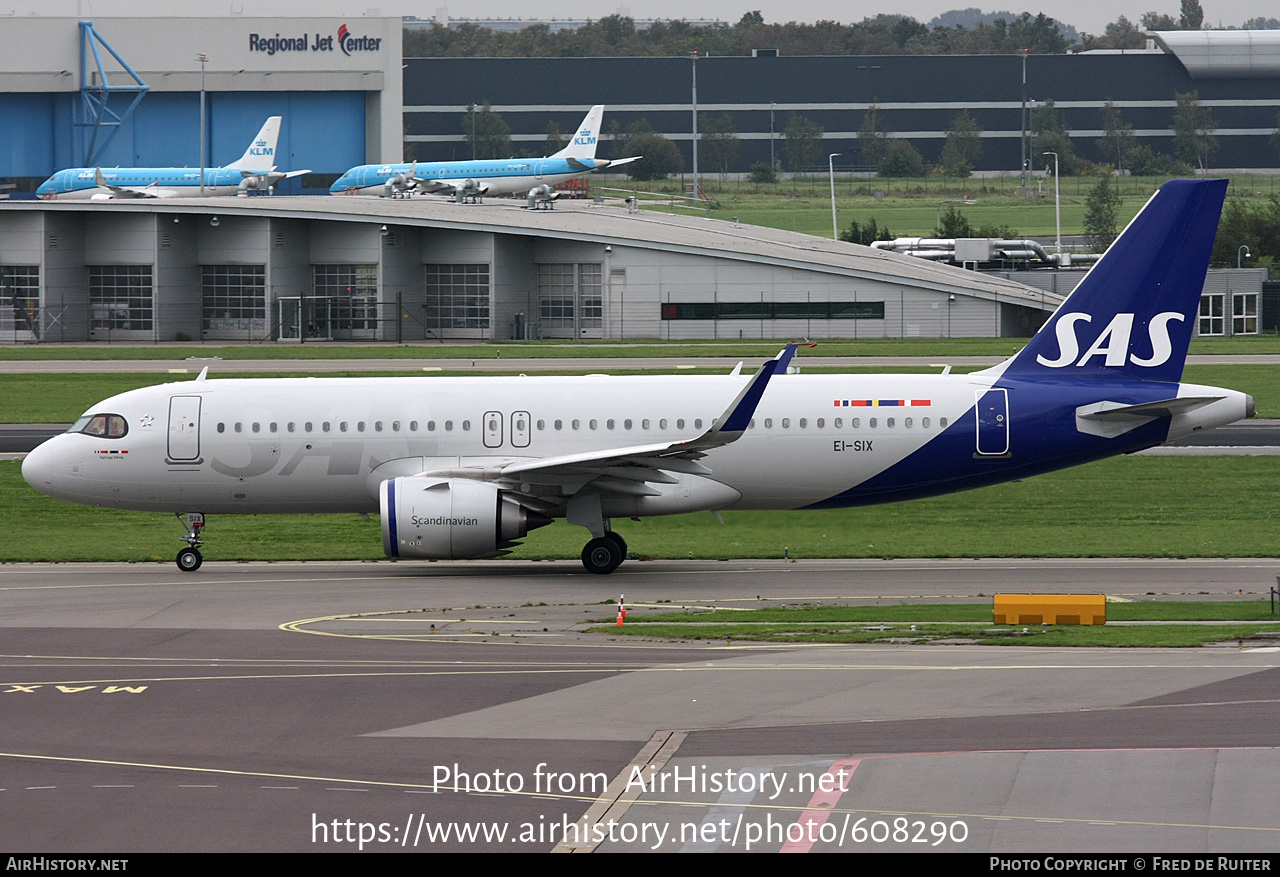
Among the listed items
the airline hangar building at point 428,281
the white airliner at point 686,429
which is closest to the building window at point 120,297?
the airline hangar building at point 428,281

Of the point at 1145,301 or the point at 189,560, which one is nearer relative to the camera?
A: the point at 1145,301

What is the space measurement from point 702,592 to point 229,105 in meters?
117

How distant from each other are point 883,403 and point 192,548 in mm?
14174

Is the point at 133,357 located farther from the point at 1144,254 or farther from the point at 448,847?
the point at 448,847

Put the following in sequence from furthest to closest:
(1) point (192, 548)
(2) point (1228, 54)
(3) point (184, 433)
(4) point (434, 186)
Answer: (2) point (1228, 54), (4) point (434, 186), (1) point (192, 548), (3) point (184, 433)

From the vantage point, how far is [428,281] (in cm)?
9056

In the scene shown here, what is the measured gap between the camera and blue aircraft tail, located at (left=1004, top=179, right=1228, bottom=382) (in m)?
30.2

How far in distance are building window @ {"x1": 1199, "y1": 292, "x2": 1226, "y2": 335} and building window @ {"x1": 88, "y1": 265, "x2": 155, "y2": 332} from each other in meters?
60.3

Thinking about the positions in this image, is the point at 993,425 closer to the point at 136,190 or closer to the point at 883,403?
the point at 883,403

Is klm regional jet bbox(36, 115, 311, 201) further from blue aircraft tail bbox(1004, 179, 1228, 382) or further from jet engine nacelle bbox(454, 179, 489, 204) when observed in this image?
blue aircraft tail bbox(1004, 179, 1228, 382)

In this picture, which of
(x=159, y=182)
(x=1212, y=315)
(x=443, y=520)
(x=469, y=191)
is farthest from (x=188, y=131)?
(x=443, y=520)

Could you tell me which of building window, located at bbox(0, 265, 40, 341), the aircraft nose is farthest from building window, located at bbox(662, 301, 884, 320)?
the aircraft nose

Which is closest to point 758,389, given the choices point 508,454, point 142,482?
point 508,454

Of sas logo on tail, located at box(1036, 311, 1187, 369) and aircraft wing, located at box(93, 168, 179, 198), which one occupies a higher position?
aircraft wing, located at box(93, 168, 179, 198)
